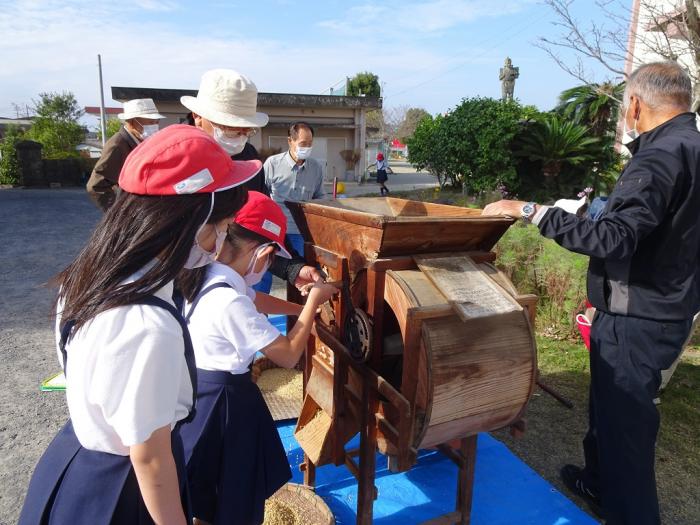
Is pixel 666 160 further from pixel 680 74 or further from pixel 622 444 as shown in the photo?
pixel 622 444

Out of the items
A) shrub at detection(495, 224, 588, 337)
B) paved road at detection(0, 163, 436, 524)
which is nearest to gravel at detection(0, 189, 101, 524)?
paved road at detection(0, 163, 436, 524)

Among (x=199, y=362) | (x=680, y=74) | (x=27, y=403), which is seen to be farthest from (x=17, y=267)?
(x=680, y=74)

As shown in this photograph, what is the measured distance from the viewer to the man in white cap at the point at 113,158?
3.44 m

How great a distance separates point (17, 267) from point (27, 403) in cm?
443

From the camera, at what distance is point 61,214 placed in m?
12.0

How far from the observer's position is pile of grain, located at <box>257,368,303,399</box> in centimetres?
356

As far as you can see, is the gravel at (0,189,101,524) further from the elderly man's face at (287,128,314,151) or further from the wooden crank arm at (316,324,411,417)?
the elderly man's face at (287,128,314,151)

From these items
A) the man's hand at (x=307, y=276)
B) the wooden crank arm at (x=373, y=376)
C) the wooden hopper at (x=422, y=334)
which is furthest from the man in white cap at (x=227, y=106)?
the wooden hopper at (x=422, y=334)

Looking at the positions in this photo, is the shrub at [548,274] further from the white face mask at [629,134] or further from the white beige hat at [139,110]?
the white beige hat at [139,110]

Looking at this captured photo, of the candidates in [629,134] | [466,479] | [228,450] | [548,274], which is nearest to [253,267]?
[228,450]

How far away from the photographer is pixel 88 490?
117 cm

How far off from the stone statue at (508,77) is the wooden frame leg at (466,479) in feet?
39.1

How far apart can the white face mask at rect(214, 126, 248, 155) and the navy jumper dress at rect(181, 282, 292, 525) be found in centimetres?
146

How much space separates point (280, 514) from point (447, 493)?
1021 mm
